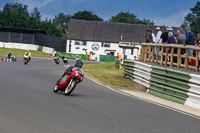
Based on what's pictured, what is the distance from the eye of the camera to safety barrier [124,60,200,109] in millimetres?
13445

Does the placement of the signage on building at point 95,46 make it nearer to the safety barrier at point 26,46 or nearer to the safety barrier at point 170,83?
the safety barrier at point 26,46

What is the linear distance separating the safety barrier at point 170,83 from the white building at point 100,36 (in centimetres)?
5846

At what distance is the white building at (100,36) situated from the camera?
77.5 m

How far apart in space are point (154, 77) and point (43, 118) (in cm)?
926

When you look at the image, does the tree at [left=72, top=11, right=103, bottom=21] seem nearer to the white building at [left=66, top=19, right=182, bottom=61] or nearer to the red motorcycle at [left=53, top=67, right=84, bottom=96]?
the white building at [left=66, top=19, right=182, bottom=61]

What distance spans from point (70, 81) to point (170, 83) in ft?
13.8

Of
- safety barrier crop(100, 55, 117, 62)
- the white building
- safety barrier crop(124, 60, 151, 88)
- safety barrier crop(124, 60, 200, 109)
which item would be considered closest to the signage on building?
the white building

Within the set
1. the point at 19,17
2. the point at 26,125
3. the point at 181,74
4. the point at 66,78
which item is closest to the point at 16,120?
the point at 26,125

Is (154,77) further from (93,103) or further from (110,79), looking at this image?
(93,103)

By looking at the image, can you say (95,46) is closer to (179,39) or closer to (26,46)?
(26,46)

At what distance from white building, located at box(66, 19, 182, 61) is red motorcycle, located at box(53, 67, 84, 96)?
63.6m

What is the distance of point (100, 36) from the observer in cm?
7862

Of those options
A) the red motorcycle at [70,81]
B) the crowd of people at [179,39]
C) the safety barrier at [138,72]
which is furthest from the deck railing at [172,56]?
the red motorcycle at [70,81]

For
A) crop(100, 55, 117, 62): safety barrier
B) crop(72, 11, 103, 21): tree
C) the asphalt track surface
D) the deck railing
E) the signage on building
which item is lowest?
the asphalt track surface
